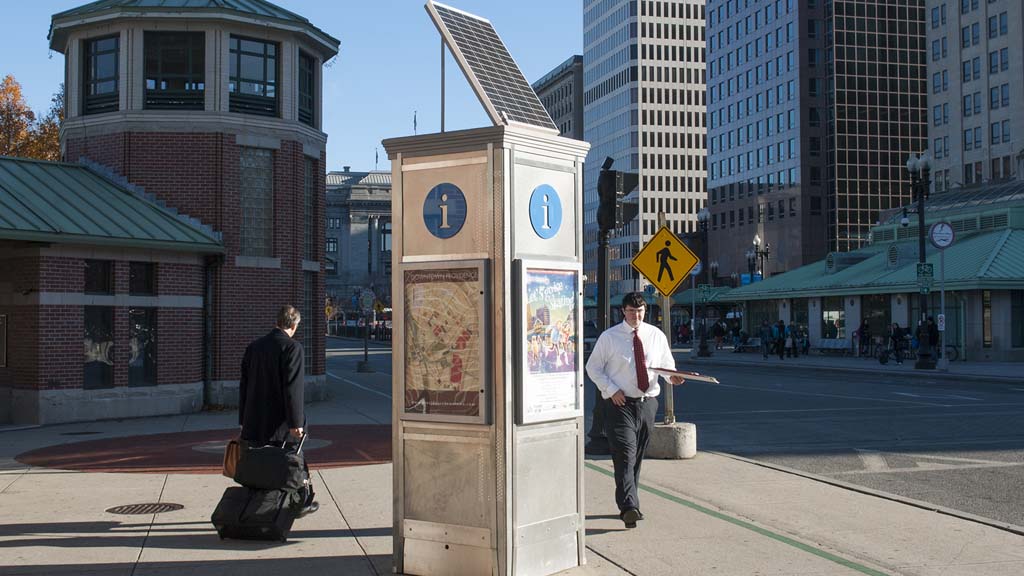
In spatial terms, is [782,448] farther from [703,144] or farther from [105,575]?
[703,144]

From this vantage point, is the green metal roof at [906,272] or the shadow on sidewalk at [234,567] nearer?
the shadow on sidewalk at [234,567]

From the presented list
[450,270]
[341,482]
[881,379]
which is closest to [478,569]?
[450,270]

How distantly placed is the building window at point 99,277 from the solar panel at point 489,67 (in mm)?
12724

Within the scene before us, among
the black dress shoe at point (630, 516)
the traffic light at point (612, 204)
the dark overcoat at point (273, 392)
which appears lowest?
the black dress shoe at point (630, 516)

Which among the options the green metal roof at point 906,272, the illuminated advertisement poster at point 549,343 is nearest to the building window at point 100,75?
the illuminated advertisement poster at point 549,343

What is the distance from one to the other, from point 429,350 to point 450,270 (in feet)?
1.80

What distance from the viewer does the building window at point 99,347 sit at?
1880cm

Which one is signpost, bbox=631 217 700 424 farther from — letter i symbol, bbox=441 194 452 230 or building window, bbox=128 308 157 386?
building window, bbox=128 308 157 386

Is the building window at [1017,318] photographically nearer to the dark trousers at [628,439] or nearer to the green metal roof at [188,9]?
the green metal roof at [188,9]

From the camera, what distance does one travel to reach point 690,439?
13094mm

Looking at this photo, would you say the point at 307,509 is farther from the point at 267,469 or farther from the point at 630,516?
the point at 630,516

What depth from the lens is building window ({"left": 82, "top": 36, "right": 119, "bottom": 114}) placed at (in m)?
A: 21.1

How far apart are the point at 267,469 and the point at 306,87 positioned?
15967mm

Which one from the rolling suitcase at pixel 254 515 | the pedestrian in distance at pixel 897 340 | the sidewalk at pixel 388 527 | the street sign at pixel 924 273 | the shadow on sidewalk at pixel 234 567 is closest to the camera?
the shadow on sidewalk at pixel 234 567
